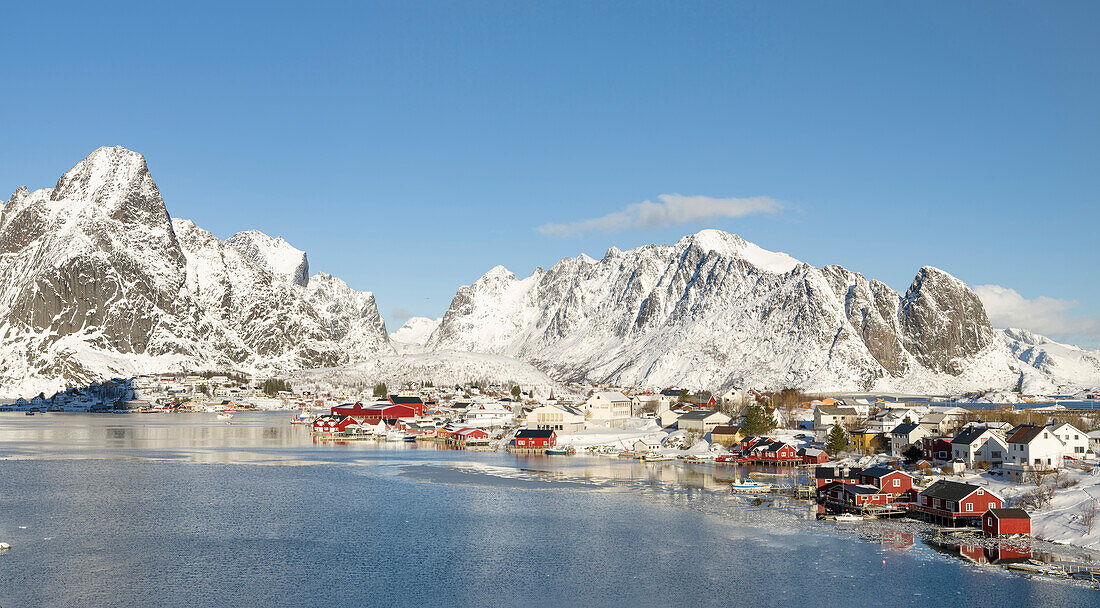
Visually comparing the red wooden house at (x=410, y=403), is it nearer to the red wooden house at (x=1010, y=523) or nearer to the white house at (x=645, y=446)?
the white house at (x=645, y=446)

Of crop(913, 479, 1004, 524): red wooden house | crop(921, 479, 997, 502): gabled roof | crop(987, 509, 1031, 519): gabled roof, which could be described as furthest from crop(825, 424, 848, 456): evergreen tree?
crop(987, 509, 1031, 519): gabled roof

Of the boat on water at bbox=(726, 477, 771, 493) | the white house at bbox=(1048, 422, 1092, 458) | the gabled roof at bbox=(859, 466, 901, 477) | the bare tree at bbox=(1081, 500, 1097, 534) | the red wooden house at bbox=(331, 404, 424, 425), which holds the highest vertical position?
the red wooden house at bbox=(331, 404, 424, 425)

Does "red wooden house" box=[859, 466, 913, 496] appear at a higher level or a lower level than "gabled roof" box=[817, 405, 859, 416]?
lower

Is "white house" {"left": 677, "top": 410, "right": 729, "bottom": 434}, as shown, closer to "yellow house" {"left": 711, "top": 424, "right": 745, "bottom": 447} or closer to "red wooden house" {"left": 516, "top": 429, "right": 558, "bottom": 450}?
"yellow house" {"left": 711, "top": 424, "right": 745, "bottom": 447}

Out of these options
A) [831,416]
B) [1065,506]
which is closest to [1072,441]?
[1065,506]

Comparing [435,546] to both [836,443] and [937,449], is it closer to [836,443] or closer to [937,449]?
[937,449]

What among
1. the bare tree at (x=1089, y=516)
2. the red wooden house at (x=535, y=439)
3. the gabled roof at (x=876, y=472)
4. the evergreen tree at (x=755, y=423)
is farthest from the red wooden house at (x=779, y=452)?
the bare tree at (x=1089, y=516)

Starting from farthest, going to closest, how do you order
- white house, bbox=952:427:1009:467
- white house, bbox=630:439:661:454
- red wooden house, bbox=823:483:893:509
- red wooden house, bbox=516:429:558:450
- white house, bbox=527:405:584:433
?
white house, bbox=527:405:584:433 < red wooden house, bbox=516:429:558:450 < white house, bbox=630:439:661:454 < white house, bbox=952:427:1009:467 < red wooden house, bbox=823:483:893:509
